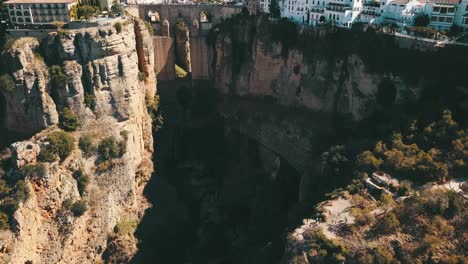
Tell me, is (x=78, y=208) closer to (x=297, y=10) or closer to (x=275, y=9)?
(x=297, y=10)

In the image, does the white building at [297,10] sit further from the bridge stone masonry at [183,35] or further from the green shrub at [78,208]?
the green shrub at [78,208]

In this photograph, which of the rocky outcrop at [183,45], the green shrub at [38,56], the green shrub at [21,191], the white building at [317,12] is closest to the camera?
the green shrub at [21,191]

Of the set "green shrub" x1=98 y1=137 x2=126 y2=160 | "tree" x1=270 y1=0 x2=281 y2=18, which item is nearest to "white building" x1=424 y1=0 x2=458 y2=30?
"tree" x1=270 y1=0 x2=281 y2=18

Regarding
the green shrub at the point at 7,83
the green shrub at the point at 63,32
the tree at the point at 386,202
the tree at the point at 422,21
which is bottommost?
the tree at the point at 386,202

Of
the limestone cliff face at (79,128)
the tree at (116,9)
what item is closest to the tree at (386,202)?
the limestone cliff face at (79,128)

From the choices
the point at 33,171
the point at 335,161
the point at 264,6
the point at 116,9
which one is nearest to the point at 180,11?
the point at 264,6

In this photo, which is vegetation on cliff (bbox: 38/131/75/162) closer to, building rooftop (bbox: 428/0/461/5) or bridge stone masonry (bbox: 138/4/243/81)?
bridge stone masonry (bbox: 138/4/243/81)
